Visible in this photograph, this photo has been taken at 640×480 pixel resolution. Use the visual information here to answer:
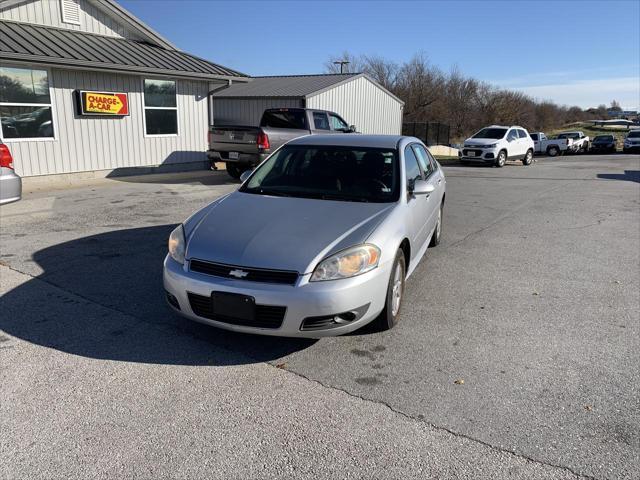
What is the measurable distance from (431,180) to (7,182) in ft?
17.3

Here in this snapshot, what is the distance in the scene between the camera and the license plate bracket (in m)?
3.39

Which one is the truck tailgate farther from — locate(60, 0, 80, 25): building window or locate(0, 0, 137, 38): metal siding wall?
locate(60, 0, 80, 25): building window

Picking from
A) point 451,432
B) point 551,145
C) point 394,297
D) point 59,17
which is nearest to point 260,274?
point 394,297

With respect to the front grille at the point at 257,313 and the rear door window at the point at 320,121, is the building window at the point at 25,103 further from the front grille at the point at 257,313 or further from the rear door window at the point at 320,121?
the front grille at the point at 257,313

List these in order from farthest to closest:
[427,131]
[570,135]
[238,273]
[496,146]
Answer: [570,135], [427,131], [496,146], [238,273]

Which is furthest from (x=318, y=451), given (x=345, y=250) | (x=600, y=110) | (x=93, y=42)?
(x=600, y=110)

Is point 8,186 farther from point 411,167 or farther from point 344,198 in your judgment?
point 411,167

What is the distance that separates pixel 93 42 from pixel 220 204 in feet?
36.3

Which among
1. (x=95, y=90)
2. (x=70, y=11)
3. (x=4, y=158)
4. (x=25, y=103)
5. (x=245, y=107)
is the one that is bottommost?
(x=4, y=158)

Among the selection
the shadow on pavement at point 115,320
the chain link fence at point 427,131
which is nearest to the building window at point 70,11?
the shadow on pavement at point 115,320

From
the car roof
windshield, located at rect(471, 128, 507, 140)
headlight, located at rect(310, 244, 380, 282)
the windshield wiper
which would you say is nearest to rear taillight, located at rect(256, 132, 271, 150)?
the car roof

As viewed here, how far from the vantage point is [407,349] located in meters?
3.89

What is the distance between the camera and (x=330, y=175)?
4867 mm

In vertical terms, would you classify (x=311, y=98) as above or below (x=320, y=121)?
above
